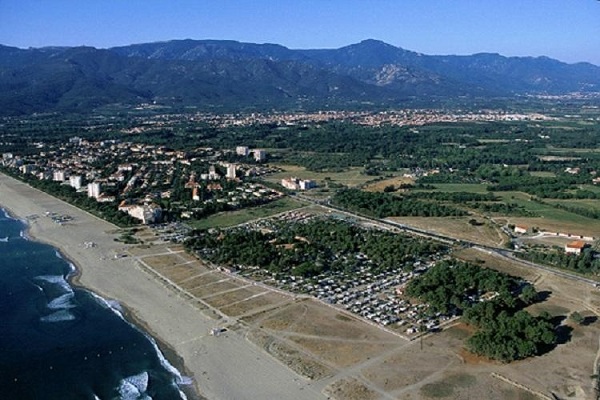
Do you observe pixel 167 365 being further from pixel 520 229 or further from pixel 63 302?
pixel 520 229

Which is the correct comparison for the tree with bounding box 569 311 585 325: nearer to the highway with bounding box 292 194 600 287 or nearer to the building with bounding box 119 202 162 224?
the highway with bounding box 292 194 600 287

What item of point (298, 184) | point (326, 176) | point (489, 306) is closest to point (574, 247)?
point (489, 306)

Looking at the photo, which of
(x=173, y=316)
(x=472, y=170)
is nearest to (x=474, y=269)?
(x=173, y=316)

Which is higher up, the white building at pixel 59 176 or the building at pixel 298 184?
the white building at pixel 59 176

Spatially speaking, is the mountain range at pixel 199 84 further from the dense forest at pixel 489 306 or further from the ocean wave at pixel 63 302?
the dense forest at pixel 489 306

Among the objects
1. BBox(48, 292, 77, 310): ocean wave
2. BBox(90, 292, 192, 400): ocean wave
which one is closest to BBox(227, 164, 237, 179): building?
BBox(48, 292, 77, 310): ocean wave

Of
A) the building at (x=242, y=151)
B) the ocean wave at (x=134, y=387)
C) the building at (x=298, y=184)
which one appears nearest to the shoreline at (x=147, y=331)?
the ocean wave at (x=134, y=387)

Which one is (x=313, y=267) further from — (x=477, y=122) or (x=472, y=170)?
(x=477, y=122)
